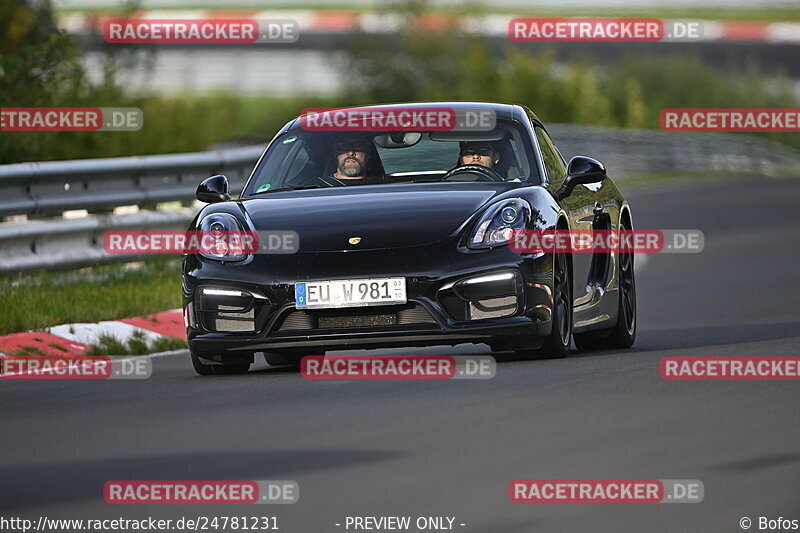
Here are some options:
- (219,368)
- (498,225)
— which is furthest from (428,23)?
(498,225)

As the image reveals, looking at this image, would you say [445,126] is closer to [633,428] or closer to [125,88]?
[633,428]

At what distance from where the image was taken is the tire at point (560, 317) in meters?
9.57

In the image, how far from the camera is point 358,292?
9258 mm

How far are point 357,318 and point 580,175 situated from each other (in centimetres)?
168

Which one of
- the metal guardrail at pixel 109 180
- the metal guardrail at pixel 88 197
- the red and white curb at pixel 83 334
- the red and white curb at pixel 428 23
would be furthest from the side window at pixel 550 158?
the red and white curb at pixel 428 23

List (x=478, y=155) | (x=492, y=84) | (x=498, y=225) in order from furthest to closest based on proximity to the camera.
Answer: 1. (x=492, y=84)
2. (x=478, y=155)
3. (x=498, y=225)

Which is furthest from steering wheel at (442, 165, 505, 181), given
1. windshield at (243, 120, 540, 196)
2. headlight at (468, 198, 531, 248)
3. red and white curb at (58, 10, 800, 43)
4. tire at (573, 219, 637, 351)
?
red and white curb at (58, 10, 800, 43)

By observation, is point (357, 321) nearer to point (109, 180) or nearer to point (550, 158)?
point (550, 158)

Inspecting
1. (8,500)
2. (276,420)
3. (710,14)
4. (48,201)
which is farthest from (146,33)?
(710,14)

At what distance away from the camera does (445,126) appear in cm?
1066

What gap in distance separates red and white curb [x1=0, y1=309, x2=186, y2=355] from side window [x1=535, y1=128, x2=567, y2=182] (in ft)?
9.06

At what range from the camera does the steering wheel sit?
10.3 metres

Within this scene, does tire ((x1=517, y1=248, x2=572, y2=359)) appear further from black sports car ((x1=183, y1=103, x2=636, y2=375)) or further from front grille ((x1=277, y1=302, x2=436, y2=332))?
front grille ((x1=277, y1=302, x2=436, y2=332))

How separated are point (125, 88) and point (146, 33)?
88 cm
